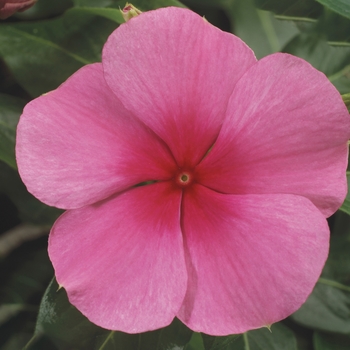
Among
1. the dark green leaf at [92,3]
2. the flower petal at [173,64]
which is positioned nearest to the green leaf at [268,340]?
the flower petal at [173,64]

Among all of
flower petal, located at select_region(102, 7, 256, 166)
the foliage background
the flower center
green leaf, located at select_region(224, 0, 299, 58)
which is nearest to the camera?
flower petal, located at select_region(102, 7, 256, 166)

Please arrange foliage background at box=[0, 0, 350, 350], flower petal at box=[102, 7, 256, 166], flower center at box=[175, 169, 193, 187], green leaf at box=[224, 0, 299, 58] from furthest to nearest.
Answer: green leaf at box=[224, 0, 299, 58]
foliage background at box=[0, 0, 350, 350]
flower center at box=[175, 169, 193, 187]
flower petal at box=[102, 7, 256, 166]

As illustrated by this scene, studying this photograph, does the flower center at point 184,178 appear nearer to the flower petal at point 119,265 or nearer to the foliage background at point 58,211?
the flower petal at point 119,265

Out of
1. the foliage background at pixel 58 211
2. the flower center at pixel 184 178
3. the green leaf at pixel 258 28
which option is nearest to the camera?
the flower center at pixel 184 178

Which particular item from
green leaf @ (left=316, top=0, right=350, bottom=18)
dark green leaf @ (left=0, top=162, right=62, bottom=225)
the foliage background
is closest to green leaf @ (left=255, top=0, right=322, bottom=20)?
the foliage background

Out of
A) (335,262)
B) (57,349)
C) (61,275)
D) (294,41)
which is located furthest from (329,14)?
(57,349)

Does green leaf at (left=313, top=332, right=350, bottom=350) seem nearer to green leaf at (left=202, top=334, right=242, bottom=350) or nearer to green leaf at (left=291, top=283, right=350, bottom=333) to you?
green leaf at (left=291, top=283, right=350, bottom=333)

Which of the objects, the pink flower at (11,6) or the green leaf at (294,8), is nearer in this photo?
the pink flower at (11,6)

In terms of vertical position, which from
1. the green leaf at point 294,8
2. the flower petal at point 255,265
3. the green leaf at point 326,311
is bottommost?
the green leaf at point 326,311

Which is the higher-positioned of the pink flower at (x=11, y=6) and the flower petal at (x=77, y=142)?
the pink flower at (x=11, y=6)
